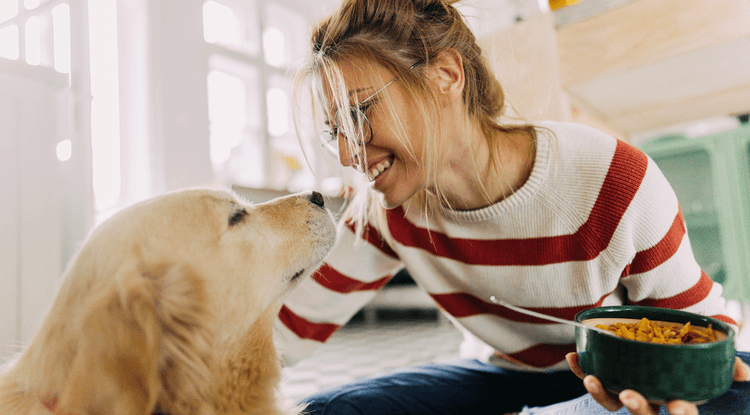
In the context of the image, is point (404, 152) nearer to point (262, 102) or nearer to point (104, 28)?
point (104, 28)

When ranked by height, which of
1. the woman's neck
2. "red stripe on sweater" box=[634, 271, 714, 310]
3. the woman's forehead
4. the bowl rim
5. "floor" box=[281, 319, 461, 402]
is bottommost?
"floor" box=[281, 319, 461, 402]

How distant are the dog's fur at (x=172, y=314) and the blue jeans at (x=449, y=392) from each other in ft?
0.79

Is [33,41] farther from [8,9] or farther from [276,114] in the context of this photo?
[276,114]

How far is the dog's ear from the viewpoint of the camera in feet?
1.59

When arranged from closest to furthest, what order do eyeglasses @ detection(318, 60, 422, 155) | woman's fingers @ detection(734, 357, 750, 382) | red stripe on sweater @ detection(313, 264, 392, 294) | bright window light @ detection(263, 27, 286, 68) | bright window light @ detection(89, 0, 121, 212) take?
woman's fingers @ detection(734, 357, 750, 382) → eyeglasses @ detection(318, 60, 422, 155) → red stripe on sweater @ detection(313, 264, 392, 294) → bright window light @ detection(89, 0, 121, 212) → bright window light @ detection(263, 27, 286, 68)

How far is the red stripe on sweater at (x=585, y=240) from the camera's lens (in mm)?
884

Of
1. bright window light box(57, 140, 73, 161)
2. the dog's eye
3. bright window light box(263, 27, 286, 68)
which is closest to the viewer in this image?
the dog's eye

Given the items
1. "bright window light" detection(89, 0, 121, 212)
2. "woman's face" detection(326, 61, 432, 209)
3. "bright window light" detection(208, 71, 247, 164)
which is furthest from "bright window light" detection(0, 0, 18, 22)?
"woman's face" detection(326, 61, 432, 209)

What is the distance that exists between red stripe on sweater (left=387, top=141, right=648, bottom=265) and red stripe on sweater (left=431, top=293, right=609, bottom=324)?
119mm

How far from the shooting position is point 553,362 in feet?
3.38

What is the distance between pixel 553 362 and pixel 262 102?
347 centimetres

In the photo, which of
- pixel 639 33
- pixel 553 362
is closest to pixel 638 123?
pixel 639 33

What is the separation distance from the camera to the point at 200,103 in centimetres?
286

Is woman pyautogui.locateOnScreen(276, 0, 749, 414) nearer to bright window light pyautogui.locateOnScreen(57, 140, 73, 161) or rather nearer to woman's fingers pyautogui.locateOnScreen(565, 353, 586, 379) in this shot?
woman's fingers pyautogui.locateOnScreen(565, 353, 586, 379)
